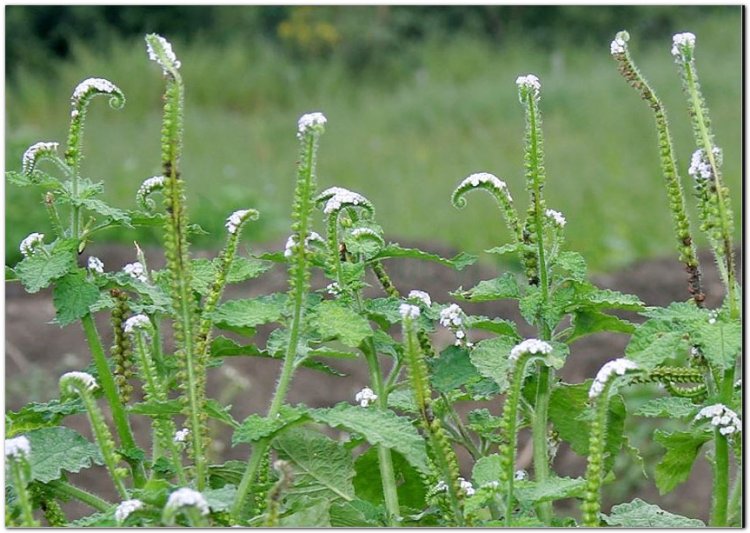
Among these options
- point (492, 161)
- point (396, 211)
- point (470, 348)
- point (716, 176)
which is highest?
point (492, 161)

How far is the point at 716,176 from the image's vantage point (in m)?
1.59

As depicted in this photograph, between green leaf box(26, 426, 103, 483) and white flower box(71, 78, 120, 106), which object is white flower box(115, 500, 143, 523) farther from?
white flower box(71, 78, 120, 106)

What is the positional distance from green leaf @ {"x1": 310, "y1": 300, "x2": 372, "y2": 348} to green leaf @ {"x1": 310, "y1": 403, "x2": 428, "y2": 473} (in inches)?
3.5

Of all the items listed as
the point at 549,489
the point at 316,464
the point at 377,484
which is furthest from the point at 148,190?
the point at 549,489

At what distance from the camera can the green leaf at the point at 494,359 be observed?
5.01 ft

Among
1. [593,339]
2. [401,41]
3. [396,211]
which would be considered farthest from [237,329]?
[401,41]

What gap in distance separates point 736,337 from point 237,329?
625mm

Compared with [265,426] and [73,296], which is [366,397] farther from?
[73,296]

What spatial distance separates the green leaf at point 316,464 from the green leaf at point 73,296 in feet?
0.99

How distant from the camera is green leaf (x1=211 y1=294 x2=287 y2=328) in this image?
1515mm

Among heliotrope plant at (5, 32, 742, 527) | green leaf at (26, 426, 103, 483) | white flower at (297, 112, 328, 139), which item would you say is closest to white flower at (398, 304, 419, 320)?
heliotrope plant at (5, 32, 742, 527)

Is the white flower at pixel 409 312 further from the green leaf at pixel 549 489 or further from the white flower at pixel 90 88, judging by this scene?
the white flower at pixel 90 88

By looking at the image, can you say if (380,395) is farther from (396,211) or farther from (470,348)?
(396,211)

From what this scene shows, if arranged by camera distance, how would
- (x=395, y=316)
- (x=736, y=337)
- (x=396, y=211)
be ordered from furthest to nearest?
(x=396, y=211), (x=395, y=316), (x=736, y=337)
